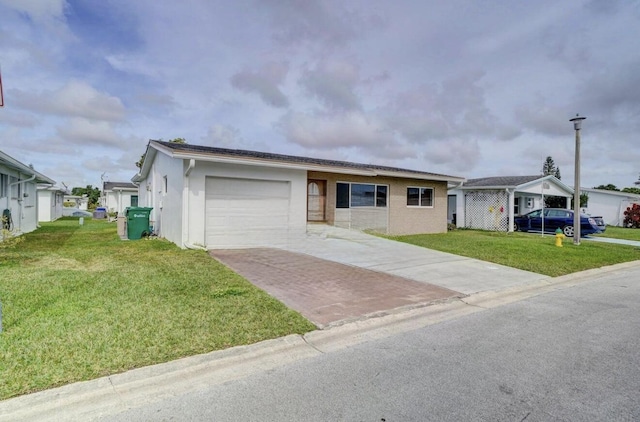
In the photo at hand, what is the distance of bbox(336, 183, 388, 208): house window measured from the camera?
15219mm

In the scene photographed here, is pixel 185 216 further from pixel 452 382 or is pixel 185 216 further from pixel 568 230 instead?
pixel 568 230

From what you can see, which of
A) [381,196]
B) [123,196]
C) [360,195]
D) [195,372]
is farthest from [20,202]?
[123,196]

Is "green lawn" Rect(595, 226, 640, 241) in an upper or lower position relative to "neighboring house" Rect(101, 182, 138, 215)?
lower

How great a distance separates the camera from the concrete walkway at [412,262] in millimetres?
7426

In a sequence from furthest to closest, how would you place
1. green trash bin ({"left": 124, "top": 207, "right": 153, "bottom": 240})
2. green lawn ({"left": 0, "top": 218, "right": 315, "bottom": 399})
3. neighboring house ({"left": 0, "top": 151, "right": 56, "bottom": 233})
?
green trash bin ({"left": 124, "top": 207, "right": 153, "bottom": 240}), neighboring house ({"left": 0, "top": 151, "right": 56, "bottom": 233}), green lawn ({"left": 0, "top": 218, "right": 315, "bottom": 399})

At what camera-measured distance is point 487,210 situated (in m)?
22.4

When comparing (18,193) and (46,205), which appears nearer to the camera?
(18,193)

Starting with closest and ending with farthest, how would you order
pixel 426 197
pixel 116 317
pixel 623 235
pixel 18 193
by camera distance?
pixel 116 317
pixel 18 193
pixel 426 197
pixel 623 235

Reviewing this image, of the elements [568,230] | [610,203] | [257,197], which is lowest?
[568,230]

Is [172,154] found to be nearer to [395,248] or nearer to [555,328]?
[395,248]

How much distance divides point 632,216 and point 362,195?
2512 cm

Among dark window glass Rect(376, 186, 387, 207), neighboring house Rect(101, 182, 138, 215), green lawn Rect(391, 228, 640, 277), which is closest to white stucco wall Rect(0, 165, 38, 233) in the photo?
dark window glass Rect(376, 186, 387, 207)

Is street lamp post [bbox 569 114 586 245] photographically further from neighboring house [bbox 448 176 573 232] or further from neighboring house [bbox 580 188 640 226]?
neighboring house [bbox 580 188 640 226]

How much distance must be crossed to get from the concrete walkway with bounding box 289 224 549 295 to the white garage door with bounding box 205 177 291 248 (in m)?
1.00
